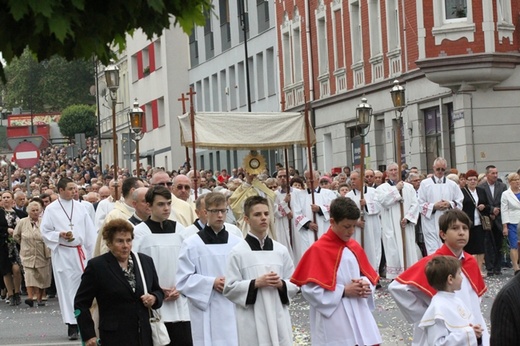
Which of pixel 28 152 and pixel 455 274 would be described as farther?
pixel 28 152

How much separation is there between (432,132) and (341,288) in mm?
25647

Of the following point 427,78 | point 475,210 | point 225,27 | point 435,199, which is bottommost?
point 475,210

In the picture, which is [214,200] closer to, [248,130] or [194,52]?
[248,130]

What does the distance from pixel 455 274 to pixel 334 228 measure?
1865 mm

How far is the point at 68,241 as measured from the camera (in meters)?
19.1

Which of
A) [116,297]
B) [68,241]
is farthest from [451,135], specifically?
[116,297]

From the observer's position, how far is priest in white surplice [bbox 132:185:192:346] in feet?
42.2

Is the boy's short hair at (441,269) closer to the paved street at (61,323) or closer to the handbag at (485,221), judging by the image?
the paved street at (61,323)

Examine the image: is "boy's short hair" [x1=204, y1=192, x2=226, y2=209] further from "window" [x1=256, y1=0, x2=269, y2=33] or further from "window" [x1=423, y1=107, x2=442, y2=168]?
"window" [x1=256, y1=0, x2=269, y2=33]

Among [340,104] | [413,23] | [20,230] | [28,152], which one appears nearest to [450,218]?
[20,230]

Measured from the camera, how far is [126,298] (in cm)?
1127

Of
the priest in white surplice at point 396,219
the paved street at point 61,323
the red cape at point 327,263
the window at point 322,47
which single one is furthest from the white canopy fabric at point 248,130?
the window at point 322,47

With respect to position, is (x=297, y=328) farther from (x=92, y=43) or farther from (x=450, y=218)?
(x=92, y=43)

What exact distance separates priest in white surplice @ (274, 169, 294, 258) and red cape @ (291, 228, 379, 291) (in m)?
12.3
